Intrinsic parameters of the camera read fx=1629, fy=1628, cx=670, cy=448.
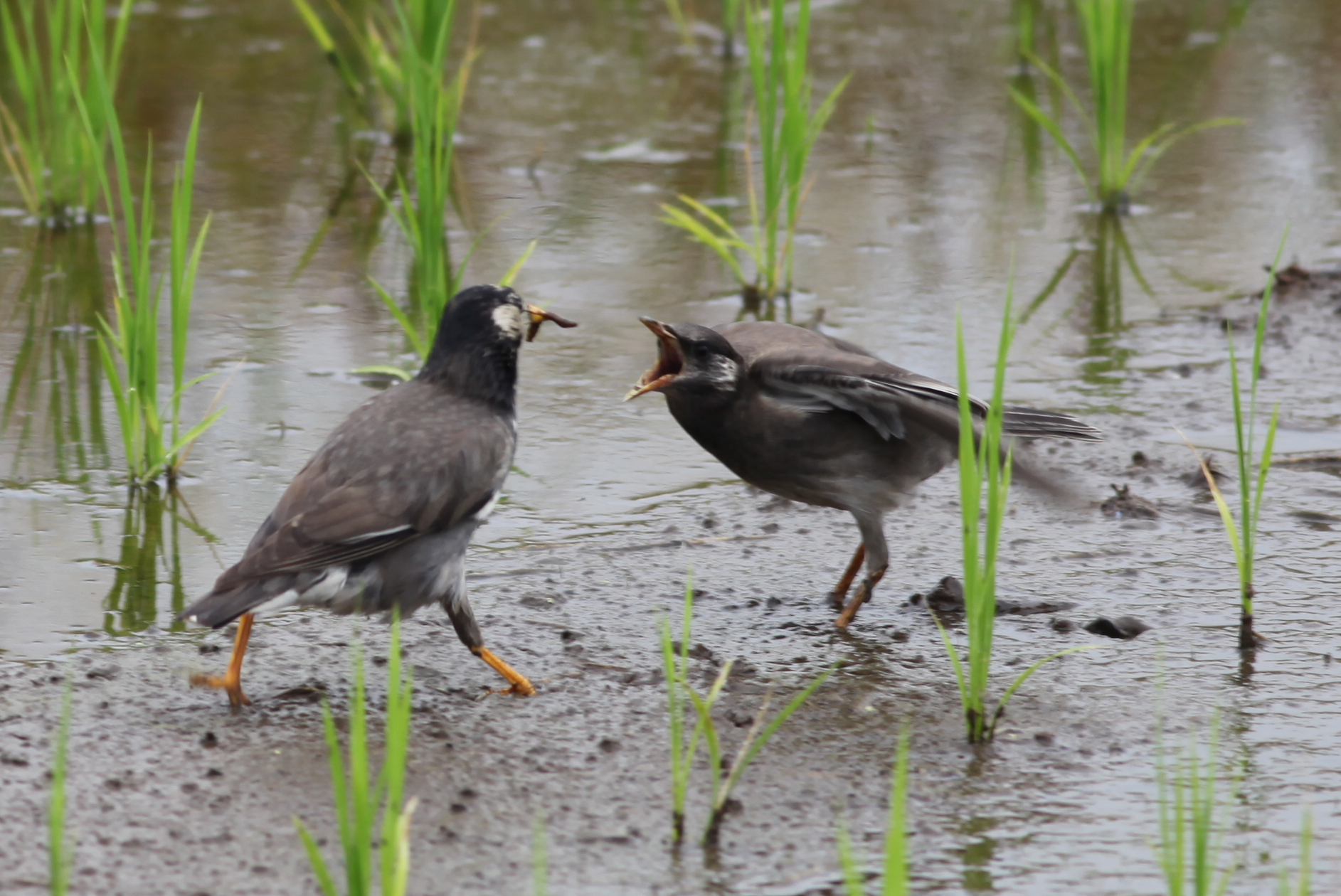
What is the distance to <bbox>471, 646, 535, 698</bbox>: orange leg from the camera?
156 inches

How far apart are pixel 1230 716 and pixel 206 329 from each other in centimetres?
416

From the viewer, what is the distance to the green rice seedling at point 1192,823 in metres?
2.57

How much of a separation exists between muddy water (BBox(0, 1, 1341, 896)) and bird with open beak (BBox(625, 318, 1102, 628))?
30cm

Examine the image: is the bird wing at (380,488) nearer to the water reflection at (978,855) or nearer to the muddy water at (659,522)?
the muddy water at (659,522)

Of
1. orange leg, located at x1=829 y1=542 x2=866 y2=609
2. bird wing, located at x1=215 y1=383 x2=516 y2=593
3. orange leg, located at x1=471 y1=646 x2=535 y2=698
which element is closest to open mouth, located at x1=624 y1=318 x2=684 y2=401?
bird wing, located at x1=215 y1=383 x2=516 y2=593

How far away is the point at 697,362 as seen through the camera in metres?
→ 4.58

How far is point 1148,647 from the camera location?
4246mm

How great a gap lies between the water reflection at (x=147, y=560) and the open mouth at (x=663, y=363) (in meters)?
1.36

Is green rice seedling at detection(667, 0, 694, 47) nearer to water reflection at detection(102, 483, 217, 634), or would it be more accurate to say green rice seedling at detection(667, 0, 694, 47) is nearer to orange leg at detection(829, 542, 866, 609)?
water reflection at detection(102, 483, 217, 634)

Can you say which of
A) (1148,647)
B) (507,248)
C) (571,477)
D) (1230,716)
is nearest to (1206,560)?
(1148,647)

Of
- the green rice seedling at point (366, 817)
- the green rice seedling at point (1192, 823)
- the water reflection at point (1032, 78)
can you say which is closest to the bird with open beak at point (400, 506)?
the green rice seedling at point (366, 817)

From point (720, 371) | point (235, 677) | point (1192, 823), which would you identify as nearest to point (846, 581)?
point (720, 371)

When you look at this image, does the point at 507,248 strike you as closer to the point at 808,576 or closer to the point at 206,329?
the point at 206,329

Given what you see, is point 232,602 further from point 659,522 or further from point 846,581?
point 846,581
